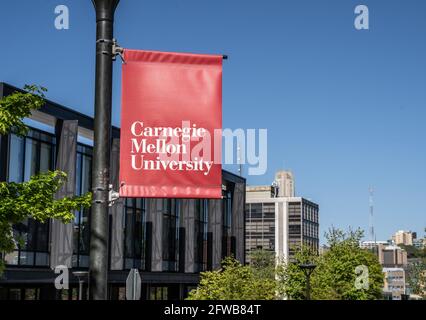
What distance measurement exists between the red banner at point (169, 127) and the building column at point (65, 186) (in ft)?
118

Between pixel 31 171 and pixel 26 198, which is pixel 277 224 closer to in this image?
pixel 31 171

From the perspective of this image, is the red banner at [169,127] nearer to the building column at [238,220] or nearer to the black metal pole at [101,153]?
the black metal pole at [101,153]

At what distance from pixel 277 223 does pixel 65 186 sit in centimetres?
14317

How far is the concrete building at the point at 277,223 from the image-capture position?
180 metres

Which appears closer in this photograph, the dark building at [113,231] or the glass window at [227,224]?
the dark building at [113,231]

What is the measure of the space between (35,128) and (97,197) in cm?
3772

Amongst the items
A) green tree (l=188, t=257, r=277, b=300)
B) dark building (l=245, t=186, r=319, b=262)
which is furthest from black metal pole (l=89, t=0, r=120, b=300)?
dark building (l=245, t=186, r=319, b=262)

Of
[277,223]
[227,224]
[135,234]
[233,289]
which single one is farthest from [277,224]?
[233,289]

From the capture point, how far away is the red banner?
6668 millimetres

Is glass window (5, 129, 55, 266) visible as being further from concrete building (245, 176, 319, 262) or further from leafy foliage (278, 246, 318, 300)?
concrete building (245, 176, 319, 262)

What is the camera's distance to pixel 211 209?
71875mm

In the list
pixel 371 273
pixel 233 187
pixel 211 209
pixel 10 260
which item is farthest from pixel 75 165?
pixel 371 273

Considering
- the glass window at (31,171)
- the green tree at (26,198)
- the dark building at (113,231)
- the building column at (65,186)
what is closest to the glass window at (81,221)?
the dark building at (113,231)
